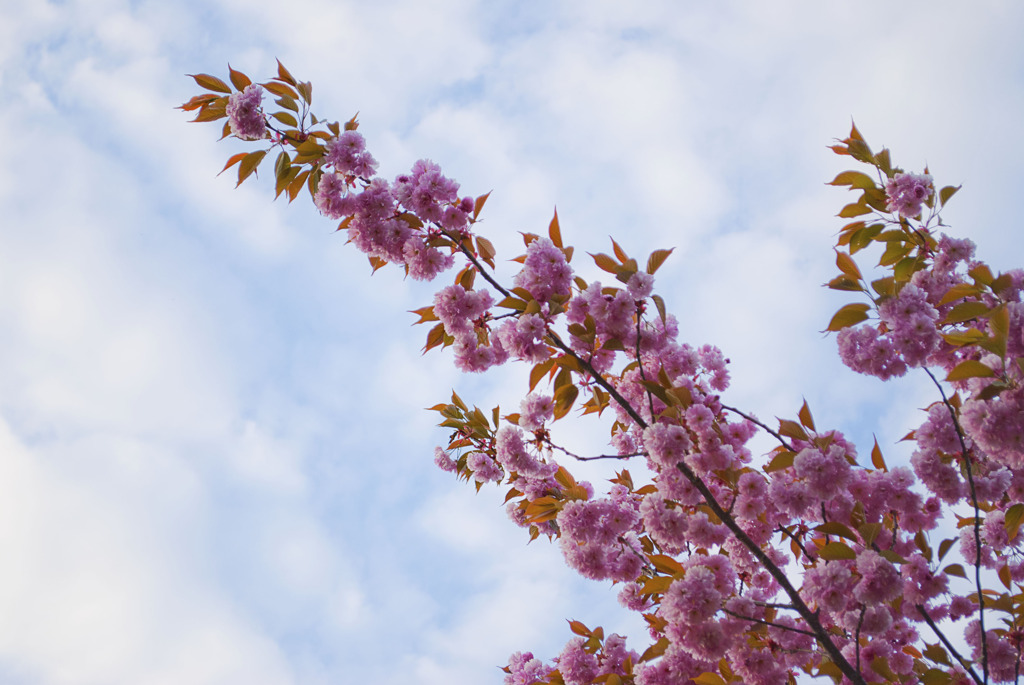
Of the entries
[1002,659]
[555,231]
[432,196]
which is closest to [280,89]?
[432,196]

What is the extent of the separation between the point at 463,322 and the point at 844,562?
5.70ft

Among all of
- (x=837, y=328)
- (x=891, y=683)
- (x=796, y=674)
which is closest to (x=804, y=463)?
(x=837, y=328)

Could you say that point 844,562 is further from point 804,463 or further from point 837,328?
point 837,328

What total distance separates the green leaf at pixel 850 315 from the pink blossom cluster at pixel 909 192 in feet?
2.54

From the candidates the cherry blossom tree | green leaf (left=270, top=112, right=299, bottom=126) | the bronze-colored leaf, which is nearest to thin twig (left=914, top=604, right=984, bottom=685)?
the cherry blossom tree

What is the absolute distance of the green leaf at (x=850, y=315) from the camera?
2229 millimetres

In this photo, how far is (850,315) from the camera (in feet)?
7.34

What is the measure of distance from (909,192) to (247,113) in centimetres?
291

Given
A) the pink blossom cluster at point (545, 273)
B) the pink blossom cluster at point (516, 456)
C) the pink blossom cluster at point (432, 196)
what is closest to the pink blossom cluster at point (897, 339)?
the pink blossom cluster at point (545, 273)

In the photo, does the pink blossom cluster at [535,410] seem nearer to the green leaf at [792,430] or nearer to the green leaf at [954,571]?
the green leaf at [792,430]

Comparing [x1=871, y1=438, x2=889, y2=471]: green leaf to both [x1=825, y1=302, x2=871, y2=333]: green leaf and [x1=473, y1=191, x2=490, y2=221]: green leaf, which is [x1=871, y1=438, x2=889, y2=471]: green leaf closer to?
[x1=825, y1=302, x2=871, y2=333]: green leaf

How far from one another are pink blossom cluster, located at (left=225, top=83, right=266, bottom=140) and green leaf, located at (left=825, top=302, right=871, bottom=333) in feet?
8.29

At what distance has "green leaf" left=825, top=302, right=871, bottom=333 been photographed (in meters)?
2.23

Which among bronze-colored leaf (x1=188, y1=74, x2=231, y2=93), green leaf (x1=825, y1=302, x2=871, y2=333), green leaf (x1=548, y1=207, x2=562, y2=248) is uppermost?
bronze-colored leaf (x1=188, y1=74, x2=231, y2=93)
